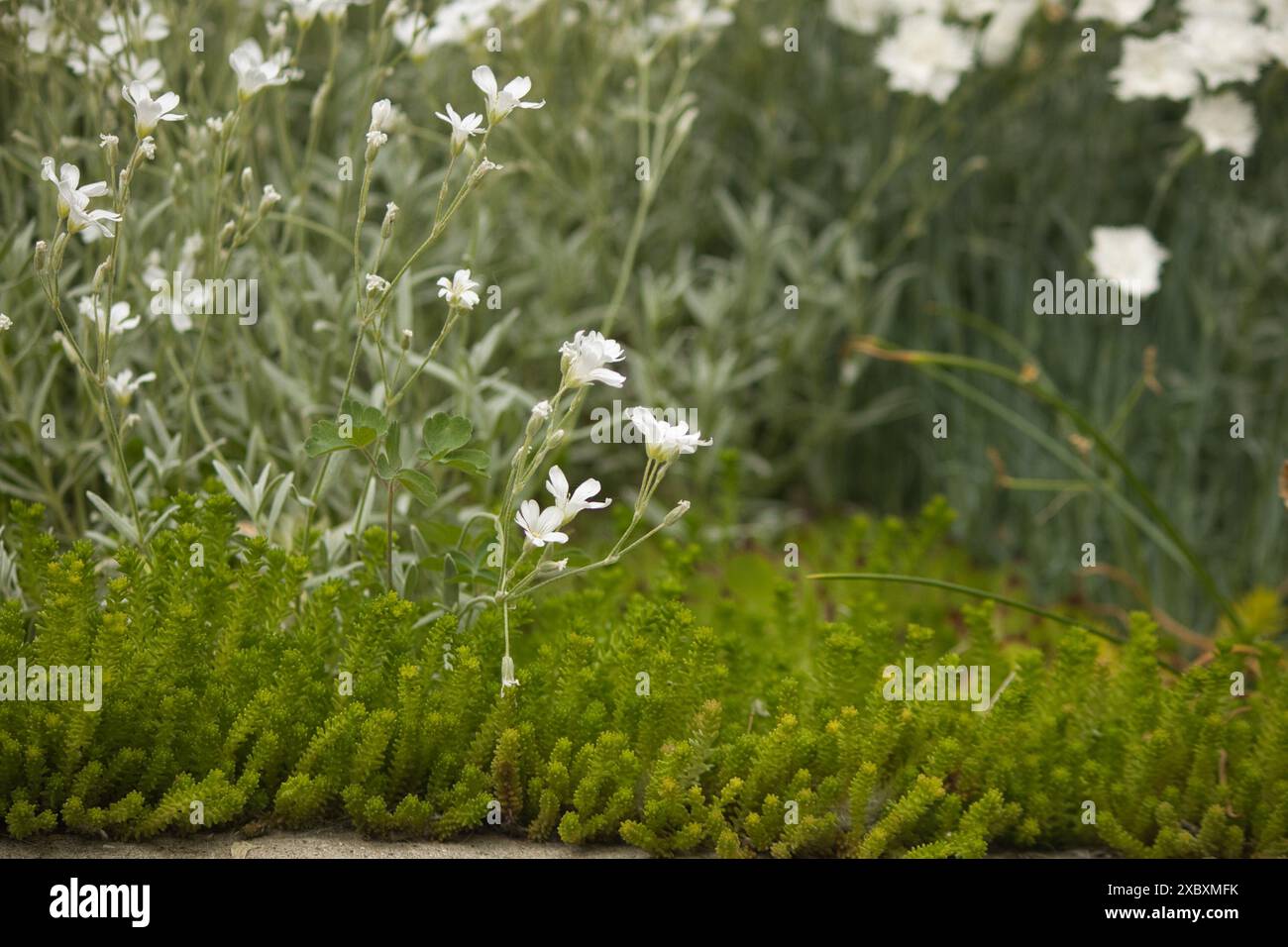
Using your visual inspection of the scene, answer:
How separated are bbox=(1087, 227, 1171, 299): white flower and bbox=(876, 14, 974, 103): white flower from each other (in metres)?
0.55

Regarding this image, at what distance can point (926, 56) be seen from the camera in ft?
10.7

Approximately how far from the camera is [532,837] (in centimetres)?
182

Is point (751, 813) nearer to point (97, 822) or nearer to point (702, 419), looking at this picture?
point (97, 822)

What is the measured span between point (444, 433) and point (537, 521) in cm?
21

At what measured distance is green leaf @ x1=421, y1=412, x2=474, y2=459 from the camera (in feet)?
6.09

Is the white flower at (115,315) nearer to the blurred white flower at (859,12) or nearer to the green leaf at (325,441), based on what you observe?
the green leaf at (325,441)

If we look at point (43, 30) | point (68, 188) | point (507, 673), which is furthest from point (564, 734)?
point (43, 30)

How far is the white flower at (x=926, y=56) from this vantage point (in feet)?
10.5

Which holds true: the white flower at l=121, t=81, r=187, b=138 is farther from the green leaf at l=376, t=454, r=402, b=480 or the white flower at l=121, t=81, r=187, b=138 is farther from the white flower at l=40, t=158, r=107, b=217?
the green leaf at l=376, t=454, r=402, b=480

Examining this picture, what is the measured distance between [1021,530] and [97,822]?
2571 millimetres

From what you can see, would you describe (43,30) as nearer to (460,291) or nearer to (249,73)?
(249,73)

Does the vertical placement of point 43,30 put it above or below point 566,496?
above

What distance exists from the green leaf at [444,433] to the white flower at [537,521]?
0.16 m

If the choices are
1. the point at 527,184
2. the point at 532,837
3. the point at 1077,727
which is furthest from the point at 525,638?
the point at 527,184
